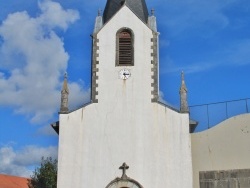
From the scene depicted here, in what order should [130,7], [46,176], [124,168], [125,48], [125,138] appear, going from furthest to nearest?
1. [46,176]
2. [130,7]
3. [125,48]
4. [125,138]
5. [124,168]

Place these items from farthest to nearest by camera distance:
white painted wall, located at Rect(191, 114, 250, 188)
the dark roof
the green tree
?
the green tree
the dark roof
white painted wall, located at Rect(191, 114, 250, 188)

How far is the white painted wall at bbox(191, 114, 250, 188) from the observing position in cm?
1859

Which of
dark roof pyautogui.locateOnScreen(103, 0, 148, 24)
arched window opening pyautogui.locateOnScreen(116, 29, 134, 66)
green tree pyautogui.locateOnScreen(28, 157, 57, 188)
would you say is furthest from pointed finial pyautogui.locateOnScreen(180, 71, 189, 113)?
green tree pyautogui.locateOnScreen(28, 157, 57, 188)

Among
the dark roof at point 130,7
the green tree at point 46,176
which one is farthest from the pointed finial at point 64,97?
the green tree at point 46,176

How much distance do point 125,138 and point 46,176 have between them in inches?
672

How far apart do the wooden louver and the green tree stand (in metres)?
16.4

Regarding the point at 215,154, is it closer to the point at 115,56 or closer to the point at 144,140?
the point at 144,140

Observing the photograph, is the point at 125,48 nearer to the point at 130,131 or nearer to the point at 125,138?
the point at 130,131

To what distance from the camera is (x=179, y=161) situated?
19250mm

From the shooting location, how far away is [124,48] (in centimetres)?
2133

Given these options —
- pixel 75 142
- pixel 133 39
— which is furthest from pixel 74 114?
pixel 133 39

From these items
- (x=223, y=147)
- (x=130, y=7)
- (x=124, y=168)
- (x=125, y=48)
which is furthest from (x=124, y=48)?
(x=223, y=147)

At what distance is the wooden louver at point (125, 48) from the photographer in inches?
832

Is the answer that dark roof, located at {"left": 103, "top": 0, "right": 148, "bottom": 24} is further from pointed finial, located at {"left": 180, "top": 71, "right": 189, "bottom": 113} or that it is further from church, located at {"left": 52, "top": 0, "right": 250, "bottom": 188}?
pointed finial, located at {"left": 180, "top": 71, "right": 189, "bottom": 113}
